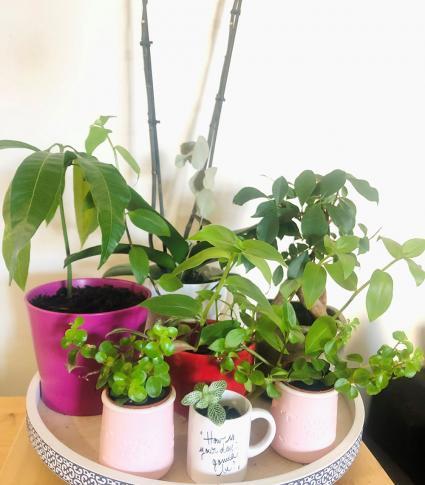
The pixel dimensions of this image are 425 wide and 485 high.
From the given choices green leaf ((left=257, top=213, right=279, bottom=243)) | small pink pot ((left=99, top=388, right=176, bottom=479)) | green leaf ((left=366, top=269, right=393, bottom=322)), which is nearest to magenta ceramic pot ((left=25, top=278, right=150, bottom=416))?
small pink pot ((left=99, top=388, right=176, bottom=479))

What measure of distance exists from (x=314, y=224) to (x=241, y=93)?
0.37 metres

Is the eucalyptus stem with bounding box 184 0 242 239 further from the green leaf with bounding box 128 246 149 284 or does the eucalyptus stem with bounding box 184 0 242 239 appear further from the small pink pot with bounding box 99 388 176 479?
the small pink pot with bounding box 99 388 176 479

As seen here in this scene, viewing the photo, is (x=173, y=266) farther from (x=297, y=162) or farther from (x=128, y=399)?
(x=297, y=162)

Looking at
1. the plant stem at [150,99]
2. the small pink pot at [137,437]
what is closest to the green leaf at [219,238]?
the small pink pot at [137,437]

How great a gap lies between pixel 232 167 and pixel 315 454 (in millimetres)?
547

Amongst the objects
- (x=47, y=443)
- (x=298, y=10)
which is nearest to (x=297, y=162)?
(x=298, y=10)

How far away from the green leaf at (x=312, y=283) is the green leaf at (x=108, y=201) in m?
0.23

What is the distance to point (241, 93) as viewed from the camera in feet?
2.95

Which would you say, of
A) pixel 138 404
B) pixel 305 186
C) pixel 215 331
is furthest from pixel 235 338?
pixel 305 186

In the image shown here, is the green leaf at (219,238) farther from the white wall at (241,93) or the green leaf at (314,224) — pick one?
the white wall at (241,93)

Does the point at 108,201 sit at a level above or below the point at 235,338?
above

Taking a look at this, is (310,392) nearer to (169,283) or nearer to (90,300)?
(169,283)

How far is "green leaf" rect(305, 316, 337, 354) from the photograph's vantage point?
1.94ft

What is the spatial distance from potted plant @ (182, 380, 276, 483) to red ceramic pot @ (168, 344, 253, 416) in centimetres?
4
